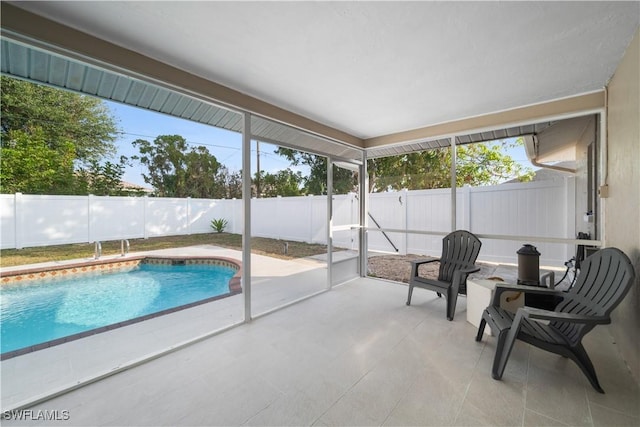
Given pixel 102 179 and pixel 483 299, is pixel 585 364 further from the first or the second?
pixel 102 179

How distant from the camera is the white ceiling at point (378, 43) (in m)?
1.63

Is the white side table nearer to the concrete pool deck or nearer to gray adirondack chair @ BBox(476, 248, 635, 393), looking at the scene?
gray adirondack chair @ BBox(476, 248, 635, 393)

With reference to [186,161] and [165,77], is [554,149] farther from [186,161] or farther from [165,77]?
[186,161]

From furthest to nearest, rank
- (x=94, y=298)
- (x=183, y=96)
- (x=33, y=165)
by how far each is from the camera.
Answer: (x=33, y=165)
(x=94, y=298)
(x=183, y=96)

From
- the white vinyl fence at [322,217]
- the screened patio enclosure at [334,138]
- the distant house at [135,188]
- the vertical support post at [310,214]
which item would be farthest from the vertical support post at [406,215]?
the distant house at [135,188]

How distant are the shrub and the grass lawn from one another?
10.5 inches

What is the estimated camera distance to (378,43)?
1976 mm

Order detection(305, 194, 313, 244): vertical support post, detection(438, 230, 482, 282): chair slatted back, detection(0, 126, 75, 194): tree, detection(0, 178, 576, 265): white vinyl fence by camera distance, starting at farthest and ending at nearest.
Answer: detection(305, 194, 313, 244): vertical support post → detection(0, 126, 75, 194): tree → detection(0, 178, 576, 265): white vinyl fence → detection(438, 230, 482, 282): chair slatted back

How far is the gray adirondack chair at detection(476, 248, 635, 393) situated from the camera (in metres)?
1.77

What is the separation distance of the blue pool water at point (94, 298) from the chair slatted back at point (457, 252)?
4.02 m

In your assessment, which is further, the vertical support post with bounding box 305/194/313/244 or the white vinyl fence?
the vertical support post with bounding box 305/194/313/244

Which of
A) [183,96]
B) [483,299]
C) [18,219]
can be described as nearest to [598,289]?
[483,299]

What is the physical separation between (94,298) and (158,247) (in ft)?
11.5

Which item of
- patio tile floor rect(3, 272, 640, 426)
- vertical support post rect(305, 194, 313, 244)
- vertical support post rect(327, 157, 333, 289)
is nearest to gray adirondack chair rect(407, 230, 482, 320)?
patio tile floor rect(3, 272, 640, 426)
